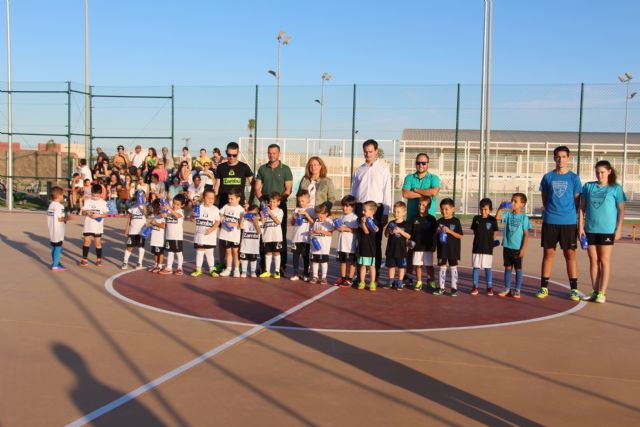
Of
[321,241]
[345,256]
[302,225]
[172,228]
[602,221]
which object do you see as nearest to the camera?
[602,221]

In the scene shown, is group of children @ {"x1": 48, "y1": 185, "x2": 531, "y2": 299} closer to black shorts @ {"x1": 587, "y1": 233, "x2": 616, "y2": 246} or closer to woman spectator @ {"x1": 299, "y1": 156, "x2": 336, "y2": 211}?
woman spectator @ {"x1": 299, "y1": 156, "x2": 336, "y2": 211}

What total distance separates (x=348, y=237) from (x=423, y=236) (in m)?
1.14

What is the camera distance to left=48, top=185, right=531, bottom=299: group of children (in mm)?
9406

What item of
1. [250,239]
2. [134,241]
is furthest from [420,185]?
[134,241]

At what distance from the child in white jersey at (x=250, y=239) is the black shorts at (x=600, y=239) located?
Result: 4.99 meters

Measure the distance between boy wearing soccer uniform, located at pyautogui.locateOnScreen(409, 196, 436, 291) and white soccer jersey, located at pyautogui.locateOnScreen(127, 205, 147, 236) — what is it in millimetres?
4706

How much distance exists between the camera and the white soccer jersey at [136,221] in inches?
439

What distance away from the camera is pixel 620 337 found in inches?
275

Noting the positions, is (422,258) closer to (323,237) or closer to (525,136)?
(323,237)

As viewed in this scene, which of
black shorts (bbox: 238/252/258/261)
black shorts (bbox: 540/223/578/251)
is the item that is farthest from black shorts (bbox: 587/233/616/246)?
black shorts (bbox: 238/252/258/261)

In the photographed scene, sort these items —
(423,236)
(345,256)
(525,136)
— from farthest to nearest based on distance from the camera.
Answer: (525,136) < (345,256) < (423,236)

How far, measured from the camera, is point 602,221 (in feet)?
29.2

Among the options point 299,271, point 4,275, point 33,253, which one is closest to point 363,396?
Result: point 299,271

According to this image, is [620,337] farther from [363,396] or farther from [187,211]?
[187,211]
